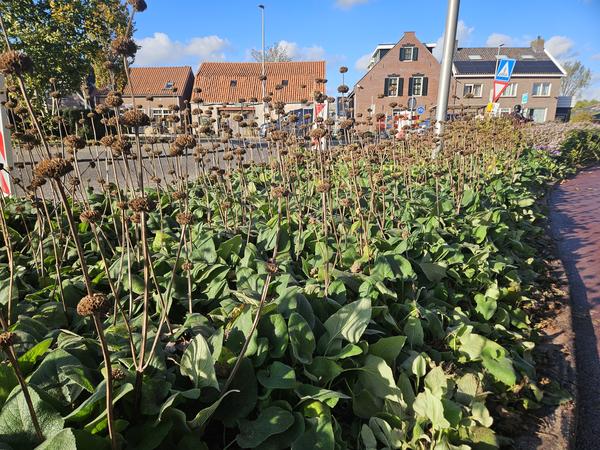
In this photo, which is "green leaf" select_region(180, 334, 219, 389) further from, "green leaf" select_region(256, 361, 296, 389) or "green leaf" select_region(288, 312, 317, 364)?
"green leaf" select_region(288, 312, 317, 364)

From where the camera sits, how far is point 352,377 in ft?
7.11

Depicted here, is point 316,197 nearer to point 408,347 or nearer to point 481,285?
point 481,285

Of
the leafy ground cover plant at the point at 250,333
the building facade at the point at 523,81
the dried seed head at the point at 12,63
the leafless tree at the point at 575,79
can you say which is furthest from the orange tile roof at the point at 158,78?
the leafless tree at the point at 575,79

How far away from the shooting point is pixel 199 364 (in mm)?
1746

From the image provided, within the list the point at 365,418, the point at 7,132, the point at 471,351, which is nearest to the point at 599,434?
the point at 471,351

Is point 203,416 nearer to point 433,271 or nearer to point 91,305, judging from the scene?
point 91,305

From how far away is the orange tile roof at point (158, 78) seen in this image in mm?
43812

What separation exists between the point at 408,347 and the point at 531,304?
5.64 ft

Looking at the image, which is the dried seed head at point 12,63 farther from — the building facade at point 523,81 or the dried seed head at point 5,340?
the building facade at point 523,81

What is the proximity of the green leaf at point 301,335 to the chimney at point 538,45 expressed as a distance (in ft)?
210

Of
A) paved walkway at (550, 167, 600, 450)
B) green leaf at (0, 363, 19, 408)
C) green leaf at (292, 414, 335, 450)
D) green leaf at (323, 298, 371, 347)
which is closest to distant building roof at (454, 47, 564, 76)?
paved walkway at (550, 167, 600, 450)

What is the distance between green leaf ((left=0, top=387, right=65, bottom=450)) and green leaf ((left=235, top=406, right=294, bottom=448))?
0.65 meters

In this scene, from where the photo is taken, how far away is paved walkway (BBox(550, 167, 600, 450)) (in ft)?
7.91

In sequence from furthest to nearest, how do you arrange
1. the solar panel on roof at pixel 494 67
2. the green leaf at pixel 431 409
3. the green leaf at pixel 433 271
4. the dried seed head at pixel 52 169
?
the solar panel on roof at pixel 494 67 → the green leaf at pixel 433 271 → the green leaf at pixel 431 409 → the dried seed head at pixel 52 169
